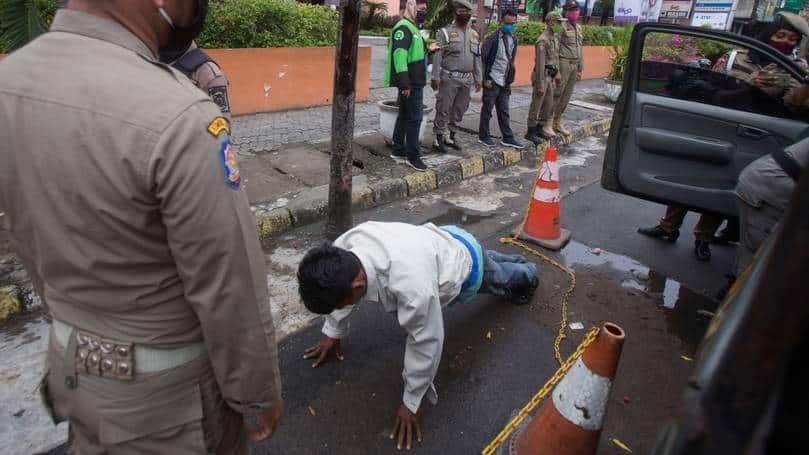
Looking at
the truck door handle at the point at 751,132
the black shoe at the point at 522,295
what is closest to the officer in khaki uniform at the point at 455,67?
the black shoe at the point at 522,295

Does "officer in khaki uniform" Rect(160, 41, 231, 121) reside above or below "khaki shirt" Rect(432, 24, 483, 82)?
below

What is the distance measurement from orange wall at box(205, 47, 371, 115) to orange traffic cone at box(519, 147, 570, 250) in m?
3.86

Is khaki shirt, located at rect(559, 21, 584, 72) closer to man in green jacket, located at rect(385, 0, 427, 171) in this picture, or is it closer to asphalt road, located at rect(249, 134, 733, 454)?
man in green jacket, located at rect(385, 0, 427, 171)

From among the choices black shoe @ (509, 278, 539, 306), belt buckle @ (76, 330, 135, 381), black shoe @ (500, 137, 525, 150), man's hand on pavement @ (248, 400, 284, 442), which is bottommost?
black shoe @ (509, 278, 539, 306)

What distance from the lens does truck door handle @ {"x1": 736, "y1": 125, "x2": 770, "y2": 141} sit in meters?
3.30

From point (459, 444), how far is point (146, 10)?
205 centimetres

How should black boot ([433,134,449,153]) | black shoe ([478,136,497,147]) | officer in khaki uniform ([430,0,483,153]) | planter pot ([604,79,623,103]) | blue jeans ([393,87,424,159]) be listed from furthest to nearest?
planter pot ([604,79,623,103]), black shoe ([478,136,497,147]), black boot ([433,134,449,153]), officer in khaki uniform ([430,0,483,153]), blue jeans ([393,87,424,159])

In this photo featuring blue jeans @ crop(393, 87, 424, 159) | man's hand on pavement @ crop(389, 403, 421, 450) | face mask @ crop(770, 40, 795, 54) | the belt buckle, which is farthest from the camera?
blue jeans @ crop(393, 87, 424, 159)

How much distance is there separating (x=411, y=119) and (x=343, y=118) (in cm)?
190

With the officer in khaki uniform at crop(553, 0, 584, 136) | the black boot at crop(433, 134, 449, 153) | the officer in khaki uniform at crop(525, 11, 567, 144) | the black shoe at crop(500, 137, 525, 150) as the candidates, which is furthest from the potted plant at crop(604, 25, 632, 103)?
the black boot at crop(433, 134, 449, 153)

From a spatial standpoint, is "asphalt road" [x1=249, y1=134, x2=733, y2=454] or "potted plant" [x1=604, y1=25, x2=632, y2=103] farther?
"potted plant" [x1=604, y1=25, x2=632, y2=103]

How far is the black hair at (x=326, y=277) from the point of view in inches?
74.9

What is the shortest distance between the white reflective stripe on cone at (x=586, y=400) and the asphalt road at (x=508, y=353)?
404mm

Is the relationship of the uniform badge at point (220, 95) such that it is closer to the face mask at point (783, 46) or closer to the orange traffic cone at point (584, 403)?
the orange traffic cone at point (584, 403)
